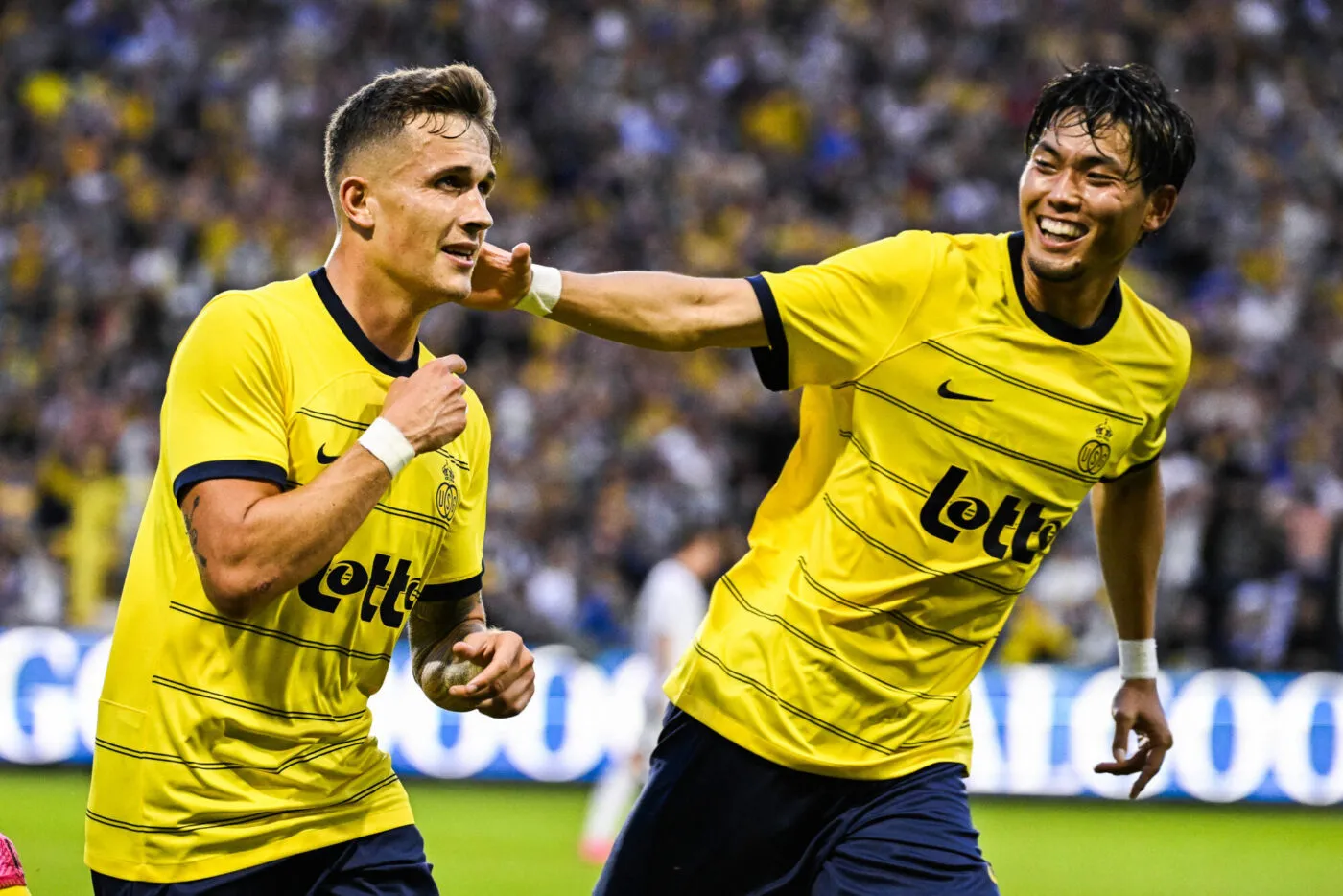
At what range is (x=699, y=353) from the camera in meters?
17.1

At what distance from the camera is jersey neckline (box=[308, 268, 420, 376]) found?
388cm

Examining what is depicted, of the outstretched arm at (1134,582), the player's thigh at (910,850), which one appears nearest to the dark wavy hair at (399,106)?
the player's thigh at (910,850)

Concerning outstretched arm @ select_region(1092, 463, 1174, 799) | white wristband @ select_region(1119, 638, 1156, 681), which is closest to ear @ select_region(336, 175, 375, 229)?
outstretched arm @ select_region(1092, 463, 1174, 799)

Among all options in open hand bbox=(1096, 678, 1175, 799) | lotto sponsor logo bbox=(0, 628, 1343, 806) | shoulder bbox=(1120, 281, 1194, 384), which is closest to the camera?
shoulder bbox=(1120, 281, 1194, 384)

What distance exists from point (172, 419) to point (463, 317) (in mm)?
13370

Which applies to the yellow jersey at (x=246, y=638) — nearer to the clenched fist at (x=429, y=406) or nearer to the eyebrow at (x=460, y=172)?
the clenched fist at (x=429, y=406)

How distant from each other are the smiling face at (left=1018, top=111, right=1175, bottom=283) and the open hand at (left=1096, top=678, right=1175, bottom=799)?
142cm

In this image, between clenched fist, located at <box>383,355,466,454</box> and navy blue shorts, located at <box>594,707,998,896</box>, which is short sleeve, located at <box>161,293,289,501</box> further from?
navy blue shorts, located at <box>594,707,998,896</box>

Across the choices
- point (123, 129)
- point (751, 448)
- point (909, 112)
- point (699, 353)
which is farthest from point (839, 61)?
point (123, 129)

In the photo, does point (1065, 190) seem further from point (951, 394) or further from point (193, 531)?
point (193, 531)

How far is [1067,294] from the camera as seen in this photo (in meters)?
4.61

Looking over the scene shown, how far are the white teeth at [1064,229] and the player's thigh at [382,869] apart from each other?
7.03 feet

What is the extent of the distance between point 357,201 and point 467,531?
811mm

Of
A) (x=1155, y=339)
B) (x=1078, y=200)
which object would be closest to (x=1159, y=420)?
(x=1155, y=339)
